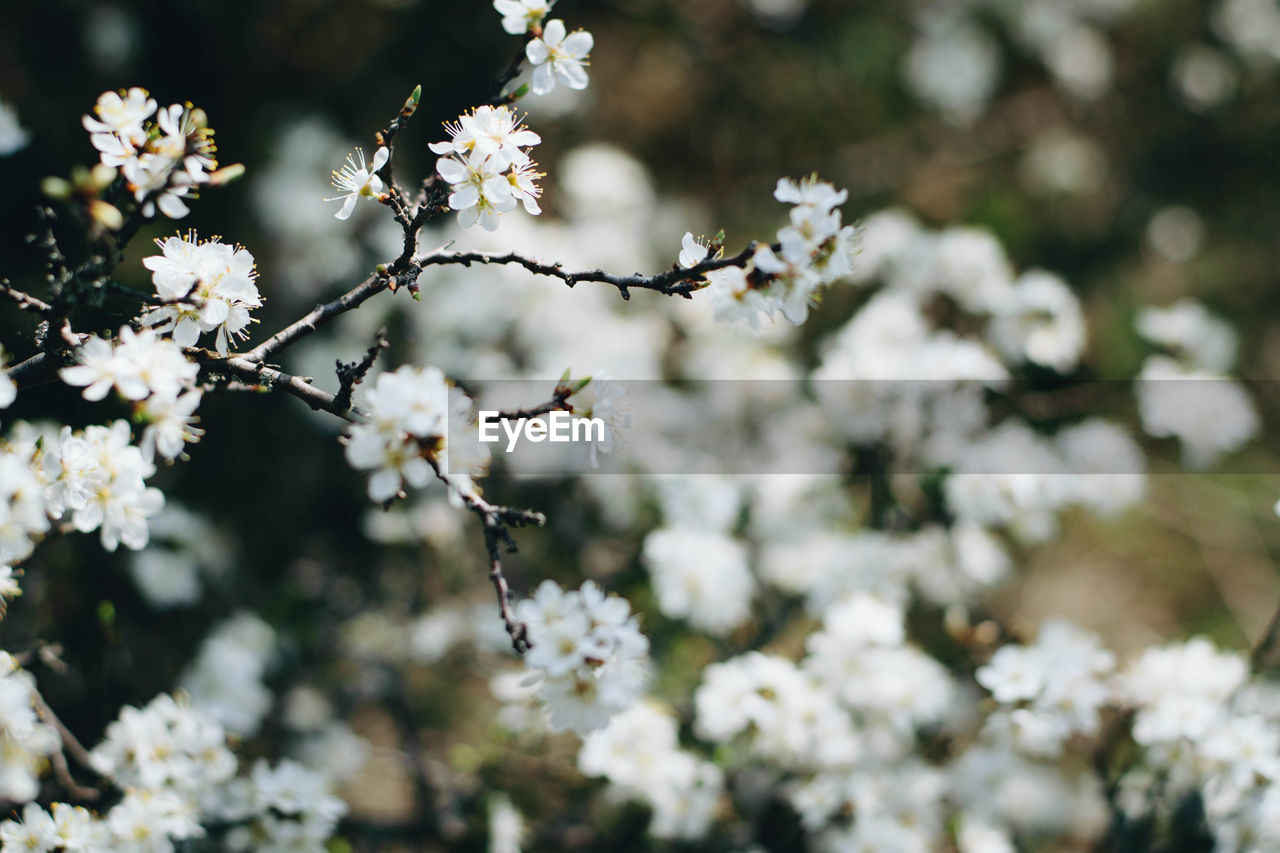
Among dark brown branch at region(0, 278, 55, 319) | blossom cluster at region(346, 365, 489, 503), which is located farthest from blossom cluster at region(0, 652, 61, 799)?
blossom cluster at region(346, 365, 489, 503)

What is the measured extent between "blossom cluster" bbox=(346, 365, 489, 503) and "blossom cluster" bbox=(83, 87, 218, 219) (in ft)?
1.32

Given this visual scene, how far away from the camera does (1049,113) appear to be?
4961 mm

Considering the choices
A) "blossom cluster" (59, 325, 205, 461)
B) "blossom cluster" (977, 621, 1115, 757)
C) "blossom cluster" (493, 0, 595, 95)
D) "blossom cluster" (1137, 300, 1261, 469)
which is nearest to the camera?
"blossom cluster" (59, 325, 205, 461)

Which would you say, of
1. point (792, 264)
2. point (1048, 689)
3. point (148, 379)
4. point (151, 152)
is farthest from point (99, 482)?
point (1048, 689)

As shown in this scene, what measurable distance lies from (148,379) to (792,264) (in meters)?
1.01

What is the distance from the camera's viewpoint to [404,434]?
3.95 feet

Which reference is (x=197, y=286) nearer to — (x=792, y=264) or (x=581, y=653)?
(x=581, y=653)

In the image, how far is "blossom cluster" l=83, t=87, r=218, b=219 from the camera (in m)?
1.19

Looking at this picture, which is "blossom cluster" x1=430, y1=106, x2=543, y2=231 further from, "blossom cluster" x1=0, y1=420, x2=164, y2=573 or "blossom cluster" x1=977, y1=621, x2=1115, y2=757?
"blossom cluster" x1=977, y1=621, x2=1115, y2=757

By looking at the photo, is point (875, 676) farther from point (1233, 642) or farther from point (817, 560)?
point (1233, 642)

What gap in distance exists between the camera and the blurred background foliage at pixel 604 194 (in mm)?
2678

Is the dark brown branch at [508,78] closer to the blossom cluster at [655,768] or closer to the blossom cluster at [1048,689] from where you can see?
the blossom cluster at [655,768]

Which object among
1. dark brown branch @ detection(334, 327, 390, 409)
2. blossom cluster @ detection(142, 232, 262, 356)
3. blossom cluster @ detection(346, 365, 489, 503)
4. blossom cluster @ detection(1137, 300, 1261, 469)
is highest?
blossom cluster @ detection(1137, 300, 1261, 469)

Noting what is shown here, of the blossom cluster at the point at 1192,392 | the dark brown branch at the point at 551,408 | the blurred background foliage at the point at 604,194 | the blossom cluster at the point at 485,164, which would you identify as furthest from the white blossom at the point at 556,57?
the blossom cluster at the point at 1192,392
